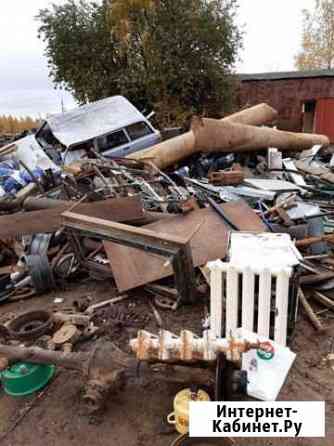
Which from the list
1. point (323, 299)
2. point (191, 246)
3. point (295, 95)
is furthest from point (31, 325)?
point (295, 95)

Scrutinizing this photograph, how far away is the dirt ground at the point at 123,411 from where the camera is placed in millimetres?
1976

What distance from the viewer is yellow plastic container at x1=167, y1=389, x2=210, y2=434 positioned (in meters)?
1.88

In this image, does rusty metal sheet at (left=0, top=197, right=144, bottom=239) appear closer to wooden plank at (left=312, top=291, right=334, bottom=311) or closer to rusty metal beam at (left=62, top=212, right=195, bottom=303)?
rusty metal beam at (left=62, top=212, right=195, bottom=303)

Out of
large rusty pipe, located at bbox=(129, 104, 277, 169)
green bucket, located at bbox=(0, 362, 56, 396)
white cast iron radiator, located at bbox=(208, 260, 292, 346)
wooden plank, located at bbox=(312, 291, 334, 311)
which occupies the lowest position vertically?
wooden plank, located at bbox=(312, 291, 334, 311)

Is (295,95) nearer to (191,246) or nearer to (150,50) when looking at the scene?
(150,50)

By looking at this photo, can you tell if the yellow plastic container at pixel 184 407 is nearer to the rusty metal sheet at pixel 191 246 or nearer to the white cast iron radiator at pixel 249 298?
the white cast iron radiator at pixel 249 298

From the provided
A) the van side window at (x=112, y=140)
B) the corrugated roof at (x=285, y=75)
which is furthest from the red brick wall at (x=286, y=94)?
the van side window at (x=112, y=140)

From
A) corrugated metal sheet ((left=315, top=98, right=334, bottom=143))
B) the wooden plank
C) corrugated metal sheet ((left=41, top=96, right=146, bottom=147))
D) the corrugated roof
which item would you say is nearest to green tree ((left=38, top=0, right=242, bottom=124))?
→ the corrugated roof

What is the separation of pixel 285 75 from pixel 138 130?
9.07 metres

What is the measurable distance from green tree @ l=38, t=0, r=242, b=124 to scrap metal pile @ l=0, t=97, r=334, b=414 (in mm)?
6115

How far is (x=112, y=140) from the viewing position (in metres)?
7.59

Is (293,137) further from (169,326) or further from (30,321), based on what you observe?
(30,321)

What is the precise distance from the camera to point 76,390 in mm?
2322

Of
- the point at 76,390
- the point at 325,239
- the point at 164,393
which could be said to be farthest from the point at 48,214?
the point at 325,239
